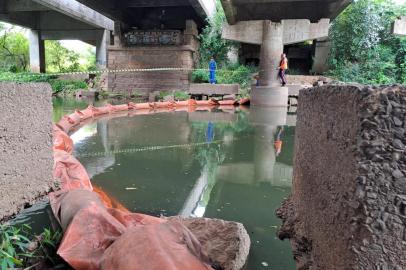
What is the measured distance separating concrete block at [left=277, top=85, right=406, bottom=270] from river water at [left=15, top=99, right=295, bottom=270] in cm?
95

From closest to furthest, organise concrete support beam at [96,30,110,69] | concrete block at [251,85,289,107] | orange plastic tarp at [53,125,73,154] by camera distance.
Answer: orange plastic tarp at [53,125,73,154] < concrete block at [251,85,289,107] < concrete support beam at [96,30,110,69]

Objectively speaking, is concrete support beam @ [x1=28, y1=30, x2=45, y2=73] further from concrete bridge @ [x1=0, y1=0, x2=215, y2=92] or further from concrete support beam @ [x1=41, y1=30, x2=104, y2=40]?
concrete bridge @ [x1=0, y1=0, x2=215, y2=92]

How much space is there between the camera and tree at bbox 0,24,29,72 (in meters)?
26.1

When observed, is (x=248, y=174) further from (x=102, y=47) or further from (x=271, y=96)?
(x=102, y=47)

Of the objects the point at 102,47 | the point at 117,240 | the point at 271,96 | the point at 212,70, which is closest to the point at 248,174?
the point at 117,240

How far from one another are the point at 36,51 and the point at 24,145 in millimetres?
21741

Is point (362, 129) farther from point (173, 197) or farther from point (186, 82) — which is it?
point (186, 82)

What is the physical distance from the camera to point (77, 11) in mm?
16531

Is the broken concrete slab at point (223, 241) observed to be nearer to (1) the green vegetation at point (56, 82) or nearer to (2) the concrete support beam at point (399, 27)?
(2) the concrete support beam at point (399, 27)

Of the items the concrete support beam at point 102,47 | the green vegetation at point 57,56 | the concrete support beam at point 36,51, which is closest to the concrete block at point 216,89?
the concrete support beam at point 102,47

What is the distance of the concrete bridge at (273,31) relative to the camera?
39.0 feet

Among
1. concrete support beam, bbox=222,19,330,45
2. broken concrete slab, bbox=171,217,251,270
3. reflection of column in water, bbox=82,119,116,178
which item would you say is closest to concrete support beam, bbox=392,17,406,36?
concrete support beam, bbox=222,19,330,45

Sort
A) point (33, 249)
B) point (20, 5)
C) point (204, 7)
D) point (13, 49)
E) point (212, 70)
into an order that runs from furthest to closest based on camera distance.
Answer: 1. point (13, 49)
2. point (20, 5)
3. point (204, 7)
4. point (212, 70)
5. point (33, 249)

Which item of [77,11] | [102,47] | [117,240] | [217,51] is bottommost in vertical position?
[117,240]
